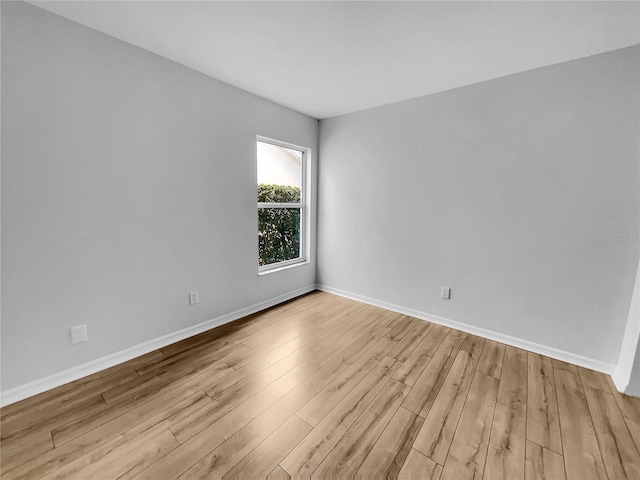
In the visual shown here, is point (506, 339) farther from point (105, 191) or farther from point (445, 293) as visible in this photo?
point (105, 191)

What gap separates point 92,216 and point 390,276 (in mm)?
2883

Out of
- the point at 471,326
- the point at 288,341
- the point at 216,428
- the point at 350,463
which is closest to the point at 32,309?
the point at 216,428

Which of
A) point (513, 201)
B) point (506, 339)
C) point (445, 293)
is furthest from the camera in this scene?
point (445, 293)

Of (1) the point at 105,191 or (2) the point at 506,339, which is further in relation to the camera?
(2) the point at 506,339

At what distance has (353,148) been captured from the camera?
341cm

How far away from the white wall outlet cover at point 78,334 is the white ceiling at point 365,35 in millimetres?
2063

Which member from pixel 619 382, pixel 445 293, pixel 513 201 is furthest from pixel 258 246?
pixel 619 382

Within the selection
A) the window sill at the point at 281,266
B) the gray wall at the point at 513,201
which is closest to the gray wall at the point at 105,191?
the window sill at the point at 281,266

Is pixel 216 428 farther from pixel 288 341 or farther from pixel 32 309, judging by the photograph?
pixel 32 309

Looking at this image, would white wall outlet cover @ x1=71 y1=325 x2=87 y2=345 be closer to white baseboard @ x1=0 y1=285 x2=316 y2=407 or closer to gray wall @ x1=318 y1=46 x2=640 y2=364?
white baseboard @ x1=0 y1=285 x2=316 y2=407

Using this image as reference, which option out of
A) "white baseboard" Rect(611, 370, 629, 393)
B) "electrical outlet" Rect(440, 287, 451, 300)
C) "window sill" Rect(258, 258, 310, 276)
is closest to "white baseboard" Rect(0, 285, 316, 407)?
"window sill" Rect(258, 258, 310, 276)

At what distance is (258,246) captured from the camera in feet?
10.3

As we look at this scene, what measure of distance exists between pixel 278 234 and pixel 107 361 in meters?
2.06

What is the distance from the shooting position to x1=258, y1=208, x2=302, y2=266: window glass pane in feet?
10.7
